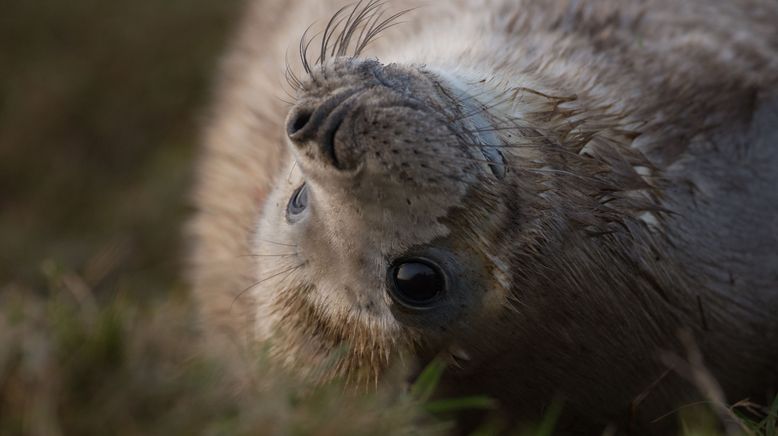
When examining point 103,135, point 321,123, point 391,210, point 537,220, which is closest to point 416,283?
point 391,210

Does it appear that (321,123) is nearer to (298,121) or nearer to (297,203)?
(298,121)

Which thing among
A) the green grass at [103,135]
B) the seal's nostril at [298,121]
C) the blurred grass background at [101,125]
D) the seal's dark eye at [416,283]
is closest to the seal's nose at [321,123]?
the seal's nostril at [298,121]

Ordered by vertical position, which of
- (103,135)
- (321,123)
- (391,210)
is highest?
(103,135)

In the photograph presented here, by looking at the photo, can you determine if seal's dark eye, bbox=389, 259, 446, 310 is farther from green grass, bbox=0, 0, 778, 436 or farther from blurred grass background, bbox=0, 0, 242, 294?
blurred grass background, bbox=0, 0, 242, 294

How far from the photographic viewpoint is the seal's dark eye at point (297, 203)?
2693 mm

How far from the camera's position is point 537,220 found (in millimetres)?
2420

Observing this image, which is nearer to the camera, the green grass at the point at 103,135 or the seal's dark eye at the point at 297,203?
the seal's dark eye at the point at 297,203

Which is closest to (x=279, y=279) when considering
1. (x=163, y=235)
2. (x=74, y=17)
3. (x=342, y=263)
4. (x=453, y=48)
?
(x=342, y=263)

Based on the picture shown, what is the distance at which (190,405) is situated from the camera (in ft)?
7.48

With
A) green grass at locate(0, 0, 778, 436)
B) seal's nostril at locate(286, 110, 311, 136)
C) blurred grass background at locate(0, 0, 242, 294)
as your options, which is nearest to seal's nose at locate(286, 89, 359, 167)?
seal's nostril at locate(286, 110, 311, 136)

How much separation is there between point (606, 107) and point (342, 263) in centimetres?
84

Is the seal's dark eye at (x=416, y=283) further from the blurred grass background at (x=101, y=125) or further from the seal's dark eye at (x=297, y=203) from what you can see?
the blurred grass background at (x=101, y=125)

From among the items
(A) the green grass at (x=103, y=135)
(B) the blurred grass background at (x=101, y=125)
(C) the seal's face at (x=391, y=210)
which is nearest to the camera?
(C) the seal's face at (x=391, y=210)

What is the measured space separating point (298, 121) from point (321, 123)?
10 cm
